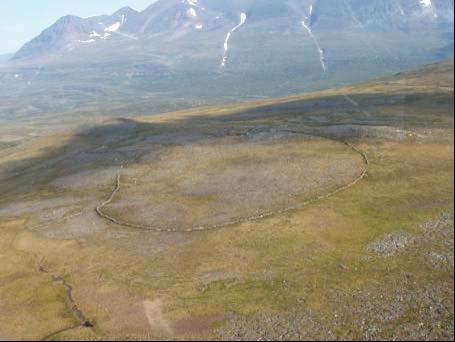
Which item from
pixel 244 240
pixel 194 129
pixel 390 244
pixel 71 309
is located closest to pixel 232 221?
pixel 244 240

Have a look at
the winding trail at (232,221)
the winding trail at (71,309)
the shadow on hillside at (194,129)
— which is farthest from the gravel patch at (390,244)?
the shadow on hillside at (194,129)

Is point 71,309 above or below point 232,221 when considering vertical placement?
above

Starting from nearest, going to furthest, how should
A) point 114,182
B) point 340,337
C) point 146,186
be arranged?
point 340,337 < point 146,186 < point 114,182

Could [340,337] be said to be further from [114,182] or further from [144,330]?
[114,182]

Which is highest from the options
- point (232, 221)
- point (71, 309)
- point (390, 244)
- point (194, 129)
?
point (71, 309)

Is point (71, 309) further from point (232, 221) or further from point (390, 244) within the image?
point (390, 244)

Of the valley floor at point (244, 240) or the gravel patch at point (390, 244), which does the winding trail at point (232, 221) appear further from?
the gravel patch at point (390, 244)

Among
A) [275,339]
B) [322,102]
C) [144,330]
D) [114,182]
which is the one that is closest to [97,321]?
[144,330]

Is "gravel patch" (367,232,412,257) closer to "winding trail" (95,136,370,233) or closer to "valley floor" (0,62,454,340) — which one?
"valley floor" (0,62,454,340)
